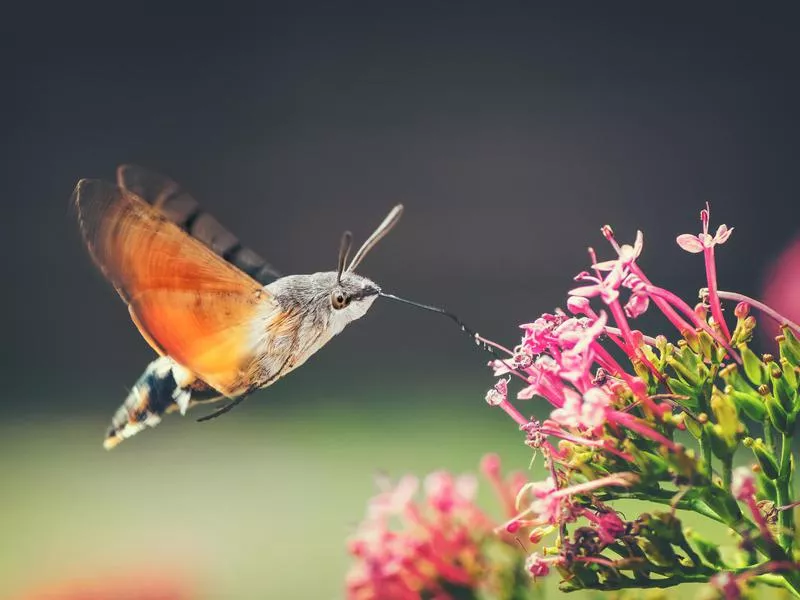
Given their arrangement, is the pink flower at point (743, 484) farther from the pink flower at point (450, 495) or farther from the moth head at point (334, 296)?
the moth head at point (334, 296)

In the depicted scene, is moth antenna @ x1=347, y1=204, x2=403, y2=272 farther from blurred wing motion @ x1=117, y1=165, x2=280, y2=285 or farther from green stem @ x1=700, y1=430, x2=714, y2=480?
green stem @ x1=700, y1=430, x2=714, y2=480

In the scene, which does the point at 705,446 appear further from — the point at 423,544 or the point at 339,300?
the point at 339,300

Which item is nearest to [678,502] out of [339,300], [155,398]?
[339,300]

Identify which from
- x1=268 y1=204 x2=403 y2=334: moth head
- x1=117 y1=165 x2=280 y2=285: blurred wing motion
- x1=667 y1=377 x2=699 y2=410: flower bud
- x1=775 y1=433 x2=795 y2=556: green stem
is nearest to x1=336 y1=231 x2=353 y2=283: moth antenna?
x1=268 y1=204 x2=403 y2=334: moth head

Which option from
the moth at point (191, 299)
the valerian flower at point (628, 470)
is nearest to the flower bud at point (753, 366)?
the valerian flower at point (628, 470)

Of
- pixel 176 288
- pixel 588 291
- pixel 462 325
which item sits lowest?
pixel 588 291

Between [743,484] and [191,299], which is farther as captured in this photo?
[191,299]

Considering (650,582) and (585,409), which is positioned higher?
(585,409)
